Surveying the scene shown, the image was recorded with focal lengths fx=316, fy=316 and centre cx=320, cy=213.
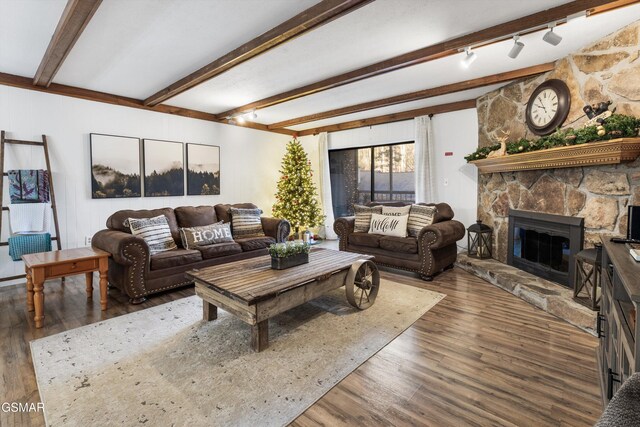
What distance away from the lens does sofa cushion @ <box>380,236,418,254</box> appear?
4.32 meters

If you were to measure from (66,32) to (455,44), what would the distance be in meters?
3.44

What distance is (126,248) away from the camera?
332cm

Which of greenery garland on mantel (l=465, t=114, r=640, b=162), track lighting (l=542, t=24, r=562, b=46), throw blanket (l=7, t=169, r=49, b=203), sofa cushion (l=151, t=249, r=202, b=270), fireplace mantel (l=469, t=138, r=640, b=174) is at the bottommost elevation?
sofa cushion (l=151, t=249, r=202, b=270)

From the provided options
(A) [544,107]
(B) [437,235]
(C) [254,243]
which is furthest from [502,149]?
(C) [254,243]

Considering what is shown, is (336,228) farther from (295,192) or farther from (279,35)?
(279,35)

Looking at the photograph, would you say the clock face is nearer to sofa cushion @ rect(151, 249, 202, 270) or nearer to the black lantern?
the black lantern

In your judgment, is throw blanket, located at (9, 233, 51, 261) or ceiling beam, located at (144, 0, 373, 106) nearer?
ceiling beam, located at (144, 0, 373, 106)

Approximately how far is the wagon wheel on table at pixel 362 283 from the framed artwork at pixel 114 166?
12.5 ft

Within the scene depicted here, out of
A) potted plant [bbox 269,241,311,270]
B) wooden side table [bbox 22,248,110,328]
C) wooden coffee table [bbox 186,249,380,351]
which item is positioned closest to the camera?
wooden coffee table [bbox 186,249,380,351]

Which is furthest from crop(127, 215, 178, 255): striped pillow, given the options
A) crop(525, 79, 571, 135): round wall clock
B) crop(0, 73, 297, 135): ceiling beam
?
crop(525, 79, 571, 135): round wall clock

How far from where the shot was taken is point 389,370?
7.26 feet

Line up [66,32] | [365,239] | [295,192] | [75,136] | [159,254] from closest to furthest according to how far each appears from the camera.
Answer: [66,32], [159,254], [75,136], [365,239], [295,192]

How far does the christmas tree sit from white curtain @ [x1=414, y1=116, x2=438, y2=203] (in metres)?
2.29

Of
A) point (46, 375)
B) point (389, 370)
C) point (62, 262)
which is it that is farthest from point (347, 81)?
point (46, 375)
